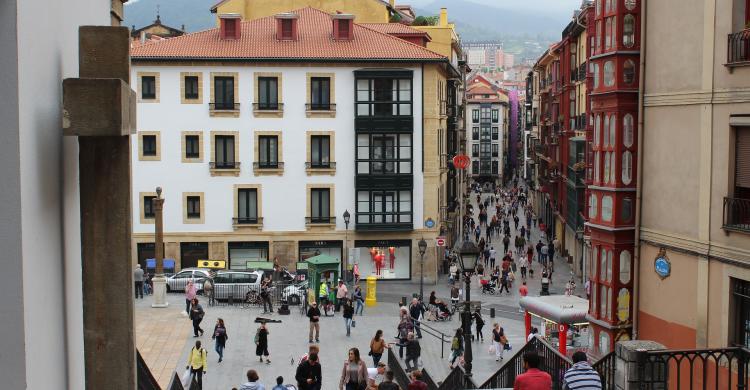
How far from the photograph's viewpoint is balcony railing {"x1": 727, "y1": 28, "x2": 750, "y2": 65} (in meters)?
16.9

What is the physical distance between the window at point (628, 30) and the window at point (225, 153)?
3018 centimetres

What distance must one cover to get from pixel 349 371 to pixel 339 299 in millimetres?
18527

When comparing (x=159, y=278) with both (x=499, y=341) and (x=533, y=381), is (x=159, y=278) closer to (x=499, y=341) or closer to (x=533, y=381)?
(x=499, y=341)

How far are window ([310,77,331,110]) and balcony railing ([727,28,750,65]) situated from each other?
3280cm

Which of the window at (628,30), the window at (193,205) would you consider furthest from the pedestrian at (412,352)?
the window at (193,205)

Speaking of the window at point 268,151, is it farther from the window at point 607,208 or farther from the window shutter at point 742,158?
the window shutter at point 742,158

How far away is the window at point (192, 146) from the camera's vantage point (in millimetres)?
48781

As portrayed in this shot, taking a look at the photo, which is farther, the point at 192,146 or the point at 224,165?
the point at 192,146

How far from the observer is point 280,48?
160 feet

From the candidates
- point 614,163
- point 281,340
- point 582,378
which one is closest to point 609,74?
point 614,163

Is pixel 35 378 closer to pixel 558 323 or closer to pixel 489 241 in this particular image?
pixel 558 323

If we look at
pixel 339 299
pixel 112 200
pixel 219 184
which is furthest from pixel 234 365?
pixel 112 200

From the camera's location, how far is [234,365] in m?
28.6

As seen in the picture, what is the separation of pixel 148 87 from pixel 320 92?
8516 millimetres
